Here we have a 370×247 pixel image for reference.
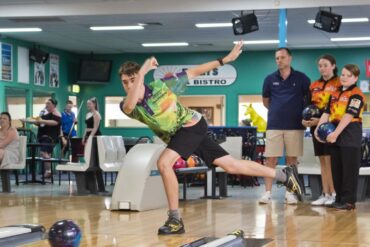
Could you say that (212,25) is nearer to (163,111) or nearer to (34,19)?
(34,19)

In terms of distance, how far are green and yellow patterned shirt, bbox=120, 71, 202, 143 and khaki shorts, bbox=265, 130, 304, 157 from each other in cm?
256

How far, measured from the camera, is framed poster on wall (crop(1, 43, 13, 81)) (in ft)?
53.0

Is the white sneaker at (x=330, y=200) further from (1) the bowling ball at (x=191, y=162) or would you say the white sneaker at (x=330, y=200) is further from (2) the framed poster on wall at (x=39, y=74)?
(2) the framed poster on wall at (x=39, y=74)

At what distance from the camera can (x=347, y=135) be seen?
6.81m

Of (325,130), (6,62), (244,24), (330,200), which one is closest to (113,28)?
(6,62)

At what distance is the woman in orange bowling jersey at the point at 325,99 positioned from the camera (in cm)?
720

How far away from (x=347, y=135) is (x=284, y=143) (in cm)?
101

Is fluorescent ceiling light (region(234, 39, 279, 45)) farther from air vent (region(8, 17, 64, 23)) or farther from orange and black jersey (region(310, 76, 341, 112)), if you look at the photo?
orange and black jersey (region(310, 76, 341, 112))

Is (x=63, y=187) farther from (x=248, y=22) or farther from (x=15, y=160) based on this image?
(x=248, y=22)

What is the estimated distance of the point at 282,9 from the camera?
10.7m

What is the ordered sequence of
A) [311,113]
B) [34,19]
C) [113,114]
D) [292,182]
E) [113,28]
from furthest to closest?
[113,114]
[113,28]
[34,19]
[311,113]
[292,182]

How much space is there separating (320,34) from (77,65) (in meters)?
Answer: 7.35

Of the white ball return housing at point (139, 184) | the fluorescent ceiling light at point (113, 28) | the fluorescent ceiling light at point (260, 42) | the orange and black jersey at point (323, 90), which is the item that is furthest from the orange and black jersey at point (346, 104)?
the fluorescent ceiling light at point (260, 42)

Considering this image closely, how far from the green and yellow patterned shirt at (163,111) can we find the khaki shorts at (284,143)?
2556 millimetres
